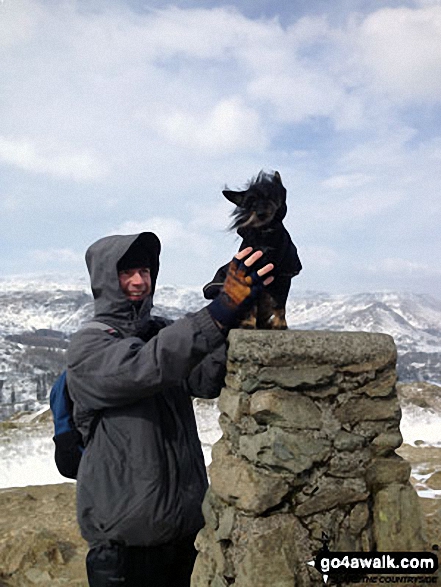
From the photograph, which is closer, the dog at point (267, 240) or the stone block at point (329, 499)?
the stone block at point (329, 499)

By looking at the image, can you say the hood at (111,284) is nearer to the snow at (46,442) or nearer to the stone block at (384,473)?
the stone block at (384,473)

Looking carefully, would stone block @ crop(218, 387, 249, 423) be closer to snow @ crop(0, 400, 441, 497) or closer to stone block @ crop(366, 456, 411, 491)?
stone block @ crop(366, 456, 411, 491)

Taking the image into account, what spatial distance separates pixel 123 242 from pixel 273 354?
1.11 meters

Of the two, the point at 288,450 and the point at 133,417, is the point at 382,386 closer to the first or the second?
the point at 288,450

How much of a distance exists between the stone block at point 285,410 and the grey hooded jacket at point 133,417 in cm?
40

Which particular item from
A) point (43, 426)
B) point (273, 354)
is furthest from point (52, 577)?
point (43, 426)

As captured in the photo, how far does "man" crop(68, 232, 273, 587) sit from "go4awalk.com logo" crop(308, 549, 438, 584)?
785 millimetres

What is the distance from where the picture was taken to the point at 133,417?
9.36 feet

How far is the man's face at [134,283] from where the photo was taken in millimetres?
3078

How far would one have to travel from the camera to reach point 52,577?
641 centimetres

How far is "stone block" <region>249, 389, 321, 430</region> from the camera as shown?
2807 mm

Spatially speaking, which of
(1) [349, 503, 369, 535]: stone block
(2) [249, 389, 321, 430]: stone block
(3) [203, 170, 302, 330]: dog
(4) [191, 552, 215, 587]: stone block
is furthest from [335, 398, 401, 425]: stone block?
(4) [191, 552, 215, 587]: stone block

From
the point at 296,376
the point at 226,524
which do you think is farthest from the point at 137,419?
the point at 296,376

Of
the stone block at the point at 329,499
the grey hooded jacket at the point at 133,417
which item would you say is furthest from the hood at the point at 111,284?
the stone block at the point at 329,499
